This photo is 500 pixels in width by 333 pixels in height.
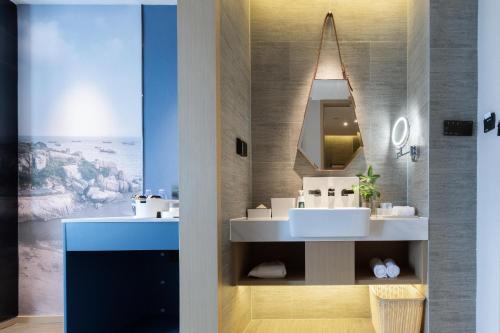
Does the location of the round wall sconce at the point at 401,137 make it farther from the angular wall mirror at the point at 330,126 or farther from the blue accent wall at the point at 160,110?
the blue accent wall at the point at 160,110

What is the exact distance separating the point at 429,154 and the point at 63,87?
2.99 meters

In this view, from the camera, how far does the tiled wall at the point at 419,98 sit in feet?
7.43

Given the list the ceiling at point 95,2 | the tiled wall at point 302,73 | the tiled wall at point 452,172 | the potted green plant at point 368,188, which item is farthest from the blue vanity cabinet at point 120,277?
the ceiling at point 95,2

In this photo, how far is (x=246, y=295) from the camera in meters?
2.65

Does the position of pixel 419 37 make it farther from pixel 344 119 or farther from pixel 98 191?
pixel 98 191

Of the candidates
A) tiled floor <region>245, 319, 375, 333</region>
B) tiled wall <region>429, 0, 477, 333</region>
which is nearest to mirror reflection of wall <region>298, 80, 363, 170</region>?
tiled wall <region>429, 0, 477, 333</region>

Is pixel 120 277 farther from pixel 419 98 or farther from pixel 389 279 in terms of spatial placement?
pixel 419 98

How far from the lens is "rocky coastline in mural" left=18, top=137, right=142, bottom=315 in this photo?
118 inches

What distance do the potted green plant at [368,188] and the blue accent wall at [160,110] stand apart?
1.54 metres

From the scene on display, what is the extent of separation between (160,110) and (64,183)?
1057 millimetres

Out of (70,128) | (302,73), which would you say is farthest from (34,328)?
(302,73)

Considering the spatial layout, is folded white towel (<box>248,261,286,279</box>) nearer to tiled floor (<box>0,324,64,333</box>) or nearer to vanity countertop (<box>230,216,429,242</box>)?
vanity countertop (<box>230,216,429,242</box>)

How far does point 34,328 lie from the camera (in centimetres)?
289

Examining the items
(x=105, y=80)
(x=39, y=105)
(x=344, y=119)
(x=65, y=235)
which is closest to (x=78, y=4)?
(x=105, y=80)
